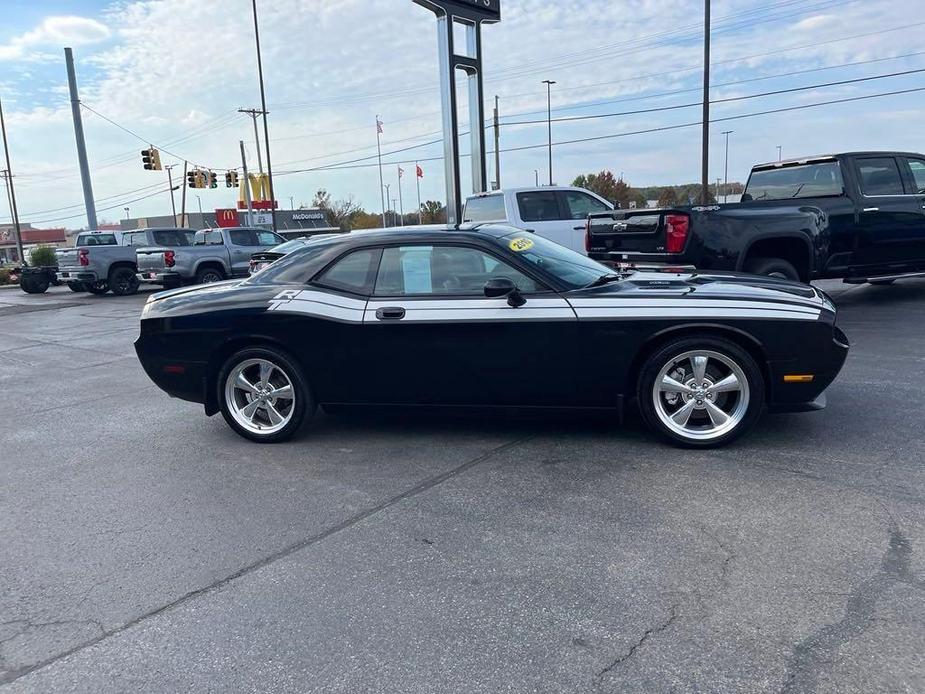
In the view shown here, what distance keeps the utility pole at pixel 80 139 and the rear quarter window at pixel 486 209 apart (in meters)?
20.5

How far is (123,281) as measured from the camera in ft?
69.0

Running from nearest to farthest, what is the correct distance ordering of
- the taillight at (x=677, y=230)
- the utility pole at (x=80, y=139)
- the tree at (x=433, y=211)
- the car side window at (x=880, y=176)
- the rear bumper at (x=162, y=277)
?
the taillight at (x=677, y=230) → the car side window at (x=880, y=176) → the rear bumper at (x=162, y=277) → the utility pole at (x=80, y=139) → the tree at (x=433, y=211)

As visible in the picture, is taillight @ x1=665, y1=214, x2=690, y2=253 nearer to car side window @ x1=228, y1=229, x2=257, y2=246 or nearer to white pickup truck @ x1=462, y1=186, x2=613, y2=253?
white pickup truck @ x1=462, y1=186, x2=613, y2=253

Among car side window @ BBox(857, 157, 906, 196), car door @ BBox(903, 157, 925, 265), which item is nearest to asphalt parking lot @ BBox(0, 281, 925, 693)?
car side window @ BBox(857, 157, 906, 196)

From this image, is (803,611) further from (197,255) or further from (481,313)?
(197,255)

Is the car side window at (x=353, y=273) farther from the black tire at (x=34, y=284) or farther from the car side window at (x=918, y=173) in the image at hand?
the black tire at (x=34, y=284)

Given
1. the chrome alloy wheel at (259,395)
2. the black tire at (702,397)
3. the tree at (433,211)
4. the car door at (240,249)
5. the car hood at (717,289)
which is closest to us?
the black tire at (702,397)

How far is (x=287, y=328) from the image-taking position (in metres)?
5.05

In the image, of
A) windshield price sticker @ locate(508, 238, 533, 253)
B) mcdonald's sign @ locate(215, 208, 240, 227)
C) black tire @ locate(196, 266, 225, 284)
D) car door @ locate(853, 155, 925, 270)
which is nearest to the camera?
windshield price sticker @ locate(508, 238, 533, 253)

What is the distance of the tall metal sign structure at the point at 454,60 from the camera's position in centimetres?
1363

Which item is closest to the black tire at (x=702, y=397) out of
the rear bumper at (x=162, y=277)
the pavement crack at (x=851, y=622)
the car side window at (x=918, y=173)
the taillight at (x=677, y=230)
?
the pavement crack at (x=851, y=622)

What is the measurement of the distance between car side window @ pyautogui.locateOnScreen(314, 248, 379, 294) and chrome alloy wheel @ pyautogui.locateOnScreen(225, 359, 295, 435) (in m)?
0.76

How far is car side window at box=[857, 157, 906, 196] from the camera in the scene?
30.8ft

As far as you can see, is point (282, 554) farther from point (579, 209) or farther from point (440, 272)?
point (579, 209)
